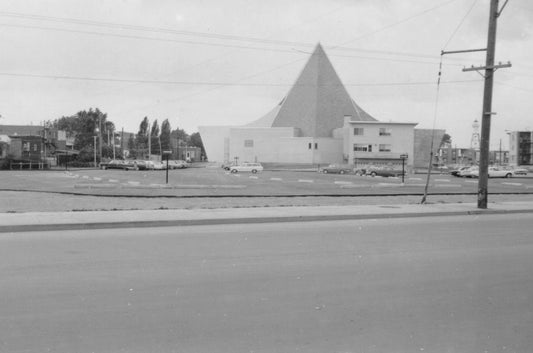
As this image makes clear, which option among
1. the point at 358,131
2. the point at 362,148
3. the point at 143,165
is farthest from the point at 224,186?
the point at 358,131

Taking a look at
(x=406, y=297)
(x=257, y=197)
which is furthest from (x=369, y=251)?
(x=257, y=197)

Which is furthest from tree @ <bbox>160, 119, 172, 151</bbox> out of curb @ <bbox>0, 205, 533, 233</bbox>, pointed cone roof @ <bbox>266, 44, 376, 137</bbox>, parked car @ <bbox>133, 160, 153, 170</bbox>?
curb @ <bbox>0, 205, 533, 233</bbox>

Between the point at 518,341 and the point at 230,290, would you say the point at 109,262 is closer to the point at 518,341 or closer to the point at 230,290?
the point at 230,290

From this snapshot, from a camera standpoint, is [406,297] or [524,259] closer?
[406,297]

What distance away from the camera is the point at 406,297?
6.61 metres

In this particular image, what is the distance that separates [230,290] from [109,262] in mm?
2716

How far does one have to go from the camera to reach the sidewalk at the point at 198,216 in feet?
43.8

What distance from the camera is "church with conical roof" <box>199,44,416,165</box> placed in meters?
109

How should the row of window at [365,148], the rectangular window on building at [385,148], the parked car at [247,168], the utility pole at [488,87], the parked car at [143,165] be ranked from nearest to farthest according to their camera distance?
the utility pole at [488,87]
the parked car at [247,168]
the parked car at [143,165]
the row of window at [365,148]
the rectangular window on building at [385,148]

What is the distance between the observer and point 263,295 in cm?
657

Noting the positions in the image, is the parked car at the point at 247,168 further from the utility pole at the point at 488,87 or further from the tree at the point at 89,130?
the utility pole at the point at 488,87

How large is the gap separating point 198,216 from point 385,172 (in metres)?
52.5

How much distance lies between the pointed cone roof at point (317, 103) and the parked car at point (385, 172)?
60.6 metres

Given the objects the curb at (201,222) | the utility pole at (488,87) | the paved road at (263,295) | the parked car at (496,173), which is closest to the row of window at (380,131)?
the parked car at (496,173)
